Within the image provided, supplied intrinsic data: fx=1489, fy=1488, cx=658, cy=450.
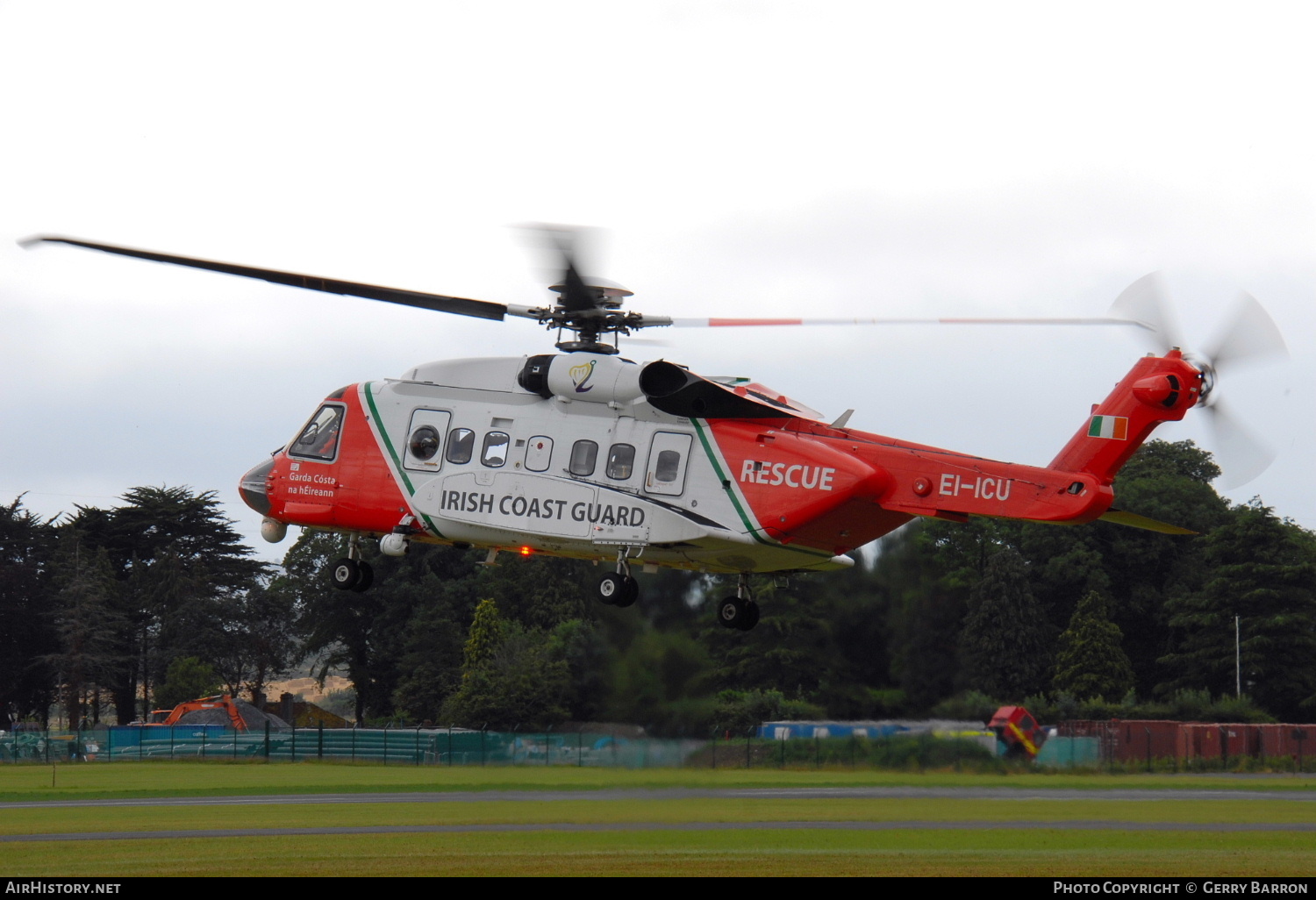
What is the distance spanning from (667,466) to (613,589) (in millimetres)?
2315

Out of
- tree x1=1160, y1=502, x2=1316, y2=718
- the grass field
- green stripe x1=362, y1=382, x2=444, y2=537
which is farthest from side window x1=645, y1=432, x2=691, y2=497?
tree x1=1160, y1=502, x2=1316, y2=718

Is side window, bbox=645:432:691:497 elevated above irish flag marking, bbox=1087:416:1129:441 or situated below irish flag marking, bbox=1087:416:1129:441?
below

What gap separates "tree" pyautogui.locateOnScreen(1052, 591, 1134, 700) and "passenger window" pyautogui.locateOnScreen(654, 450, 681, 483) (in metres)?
10.4

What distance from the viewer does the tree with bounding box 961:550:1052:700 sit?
2592 cm

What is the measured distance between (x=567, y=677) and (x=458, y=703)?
56.6ft

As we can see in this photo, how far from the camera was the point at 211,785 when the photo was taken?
2031 inches

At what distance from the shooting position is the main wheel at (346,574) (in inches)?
1126

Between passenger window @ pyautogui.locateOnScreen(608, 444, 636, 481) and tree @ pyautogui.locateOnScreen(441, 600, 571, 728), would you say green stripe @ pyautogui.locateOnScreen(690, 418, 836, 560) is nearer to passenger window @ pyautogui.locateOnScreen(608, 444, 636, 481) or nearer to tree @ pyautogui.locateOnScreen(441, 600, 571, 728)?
passenger window @ pyautogui.locateOnScreen(608, 444, 636, 481)

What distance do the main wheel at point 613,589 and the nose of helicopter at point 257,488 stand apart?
25.4ft

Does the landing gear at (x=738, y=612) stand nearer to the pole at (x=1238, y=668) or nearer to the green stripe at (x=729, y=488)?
the green stripe at (x=729, y=488)

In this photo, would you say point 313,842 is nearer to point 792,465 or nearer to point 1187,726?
point 792,465

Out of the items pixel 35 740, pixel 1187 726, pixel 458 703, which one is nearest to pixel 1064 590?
pixel 1187 726

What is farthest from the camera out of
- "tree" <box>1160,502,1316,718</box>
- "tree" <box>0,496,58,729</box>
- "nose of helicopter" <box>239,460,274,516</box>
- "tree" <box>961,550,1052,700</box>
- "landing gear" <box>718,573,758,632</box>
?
"tree" <box>0,496,58,729</box>

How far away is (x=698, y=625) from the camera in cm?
2595
